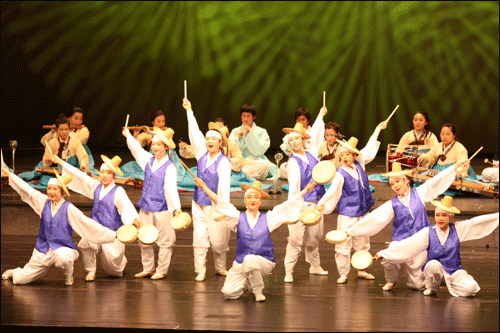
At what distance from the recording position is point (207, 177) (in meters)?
5.20

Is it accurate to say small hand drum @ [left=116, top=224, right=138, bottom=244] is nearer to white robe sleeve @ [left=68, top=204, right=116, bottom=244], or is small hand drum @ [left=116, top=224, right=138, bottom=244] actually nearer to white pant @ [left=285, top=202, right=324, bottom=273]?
white robe sleeve @ [left=68, top=204, right=116, bottom=244]

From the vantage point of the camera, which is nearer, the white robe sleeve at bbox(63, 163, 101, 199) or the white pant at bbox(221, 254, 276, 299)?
the white pant at bbox(221, 254, 276, 299)

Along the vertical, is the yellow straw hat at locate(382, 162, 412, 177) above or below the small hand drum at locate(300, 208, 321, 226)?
above

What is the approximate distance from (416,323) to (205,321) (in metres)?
1.31

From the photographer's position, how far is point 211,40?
36.0 feet

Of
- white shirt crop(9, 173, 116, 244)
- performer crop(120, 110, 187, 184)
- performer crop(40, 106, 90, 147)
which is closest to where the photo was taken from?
white shirt crop(9, 173, 116, 244)

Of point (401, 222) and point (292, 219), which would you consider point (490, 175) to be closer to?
point (401, 222)

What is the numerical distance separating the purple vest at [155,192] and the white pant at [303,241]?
1071 millimetres

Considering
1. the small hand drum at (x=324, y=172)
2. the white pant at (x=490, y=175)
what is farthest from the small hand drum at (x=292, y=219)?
the white pant at (x=490, y=175)

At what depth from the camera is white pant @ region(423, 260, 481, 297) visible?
4473mm

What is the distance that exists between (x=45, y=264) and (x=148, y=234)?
83 cm

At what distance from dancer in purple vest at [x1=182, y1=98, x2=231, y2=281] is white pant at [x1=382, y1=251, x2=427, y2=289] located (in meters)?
1.34

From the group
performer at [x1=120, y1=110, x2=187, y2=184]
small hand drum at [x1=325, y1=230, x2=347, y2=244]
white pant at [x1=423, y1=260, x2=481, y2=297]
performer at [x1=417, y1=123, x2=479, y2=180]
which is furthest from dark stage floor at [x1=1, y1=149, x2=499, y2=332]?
performer at [x1=120, y1=110, x2=187, y2=184]

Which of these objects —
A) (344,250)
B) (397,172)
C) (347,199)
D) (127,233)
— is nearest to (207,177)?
(127,233)
